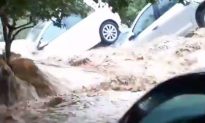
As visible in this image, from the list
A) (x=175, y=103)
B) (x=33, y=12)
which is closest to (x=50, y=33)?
(x=33, y=12)

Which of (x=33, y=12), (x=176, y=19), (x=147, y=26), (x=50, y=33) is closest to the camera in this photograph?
(x=33, y=12)

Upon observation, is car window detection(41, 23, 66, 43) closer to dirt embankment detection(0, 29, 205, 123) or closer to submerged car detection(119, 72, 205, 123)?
dirt embankment detection(0, 29, 205, 123)

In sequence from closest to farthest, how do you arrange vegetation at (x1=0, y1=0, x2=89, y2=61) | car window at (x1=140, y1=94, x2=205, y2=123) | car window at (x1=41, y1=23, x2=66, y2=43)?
car window at (x1=140, y1=94, x2=205, y2=123) → vegetation at (x1=0, y1=0, x2=89, y2=61) → car window at (x1=41, y1=23, x2=66, y2=43)

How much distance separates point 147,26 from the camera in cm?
1789

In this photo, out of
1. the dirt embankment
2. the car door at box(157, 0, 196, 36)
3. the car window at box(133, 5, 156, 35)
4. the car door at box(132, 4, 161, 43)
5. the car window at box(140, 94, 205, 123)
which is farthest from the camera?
the car window at box(133, 5, 156, 35)

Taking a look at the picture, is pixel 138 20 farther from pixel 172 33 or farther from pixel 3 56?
pixel 3 56

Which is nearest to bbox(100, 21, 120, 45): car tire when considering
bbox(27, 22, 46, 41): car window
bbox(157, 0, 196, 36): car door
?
bbox(157, 0, 196, 36): car door

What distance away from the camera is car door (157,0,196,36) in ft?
56.4

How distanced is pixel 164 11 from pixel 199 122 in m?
14.7

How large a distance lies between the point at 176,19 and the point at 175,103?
14189mm

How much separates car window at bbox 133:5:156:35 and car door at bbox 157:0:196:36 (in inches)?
14.3

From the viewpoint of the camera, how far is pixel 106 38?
19016mm

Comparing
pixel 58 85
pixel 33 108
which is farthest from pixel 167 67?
pixel 33 108

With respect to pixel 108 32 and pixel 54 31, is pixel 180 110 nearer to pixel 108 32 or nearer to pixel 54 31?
pixel 108 32
